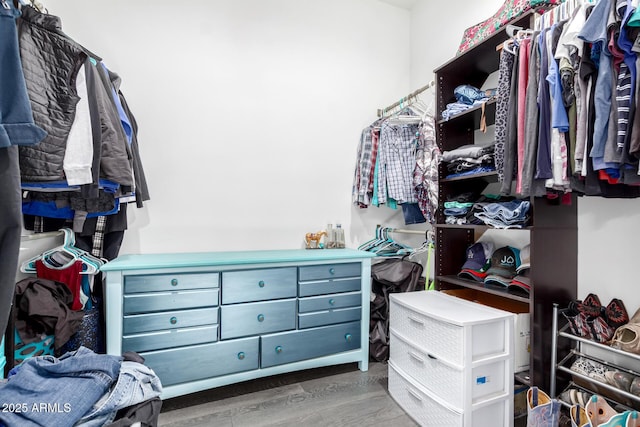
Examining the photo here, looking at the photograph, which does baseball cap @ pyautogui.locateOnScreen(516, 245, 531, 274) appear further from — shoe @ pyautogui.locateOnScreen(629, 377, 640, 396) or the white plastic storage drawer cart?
shoe @ pyautogui.locateOnScreen(629, 377, 640, 396)

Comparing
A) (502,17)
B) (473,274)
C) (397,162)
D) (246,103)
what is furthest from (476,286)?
(246,103)

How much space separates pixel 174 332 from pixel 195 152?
4.17 ft

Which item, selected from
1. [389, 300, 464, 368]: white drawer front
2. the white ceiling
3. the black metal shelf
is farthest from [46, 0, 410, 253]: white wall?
[389, 300, 464, 368]: white drawer front

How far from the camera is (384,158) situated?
2.45 meters

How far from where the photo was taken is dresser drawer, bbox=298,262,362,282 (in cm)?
204

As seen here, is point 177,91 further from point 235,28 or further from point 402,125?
point 402,125

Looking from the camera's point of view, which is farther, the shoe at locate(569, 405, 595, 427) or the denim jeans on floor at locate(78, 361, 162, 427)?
the shoe at locate(569, 405, 595, 427)

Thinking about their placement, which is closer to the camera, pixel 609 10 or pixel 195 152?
pixel 609 10

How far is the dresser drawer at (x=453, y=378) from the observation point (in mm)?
1435

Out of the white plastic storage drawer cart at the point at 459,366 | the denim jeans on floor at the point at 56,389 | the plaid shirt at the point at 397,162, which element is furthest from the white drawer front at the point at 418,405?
the denim jeans on floor at the point at 56,389

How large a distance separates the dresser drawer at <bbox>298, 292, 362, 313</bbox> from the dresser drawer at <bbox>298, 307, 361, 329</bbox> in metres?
0.03

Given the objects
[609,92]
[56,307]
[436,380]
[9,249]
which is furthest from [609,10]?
[56,307]

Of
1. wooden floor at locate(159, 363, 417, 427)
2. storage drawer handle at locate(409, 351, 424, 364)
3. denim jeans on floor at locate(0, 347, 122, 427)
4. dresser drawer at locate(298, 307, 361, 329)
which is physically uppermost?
denim jeans on floor at locate(0, 347, 122, 427)

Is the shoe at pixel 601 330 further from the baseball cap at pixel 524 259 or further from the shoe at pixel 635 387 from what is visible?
the baseball cap at pixel 524 259
